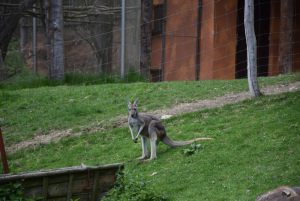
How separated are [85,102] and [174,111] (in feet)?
7.81

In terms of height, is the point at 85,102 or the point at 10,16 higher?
the point at 10,16

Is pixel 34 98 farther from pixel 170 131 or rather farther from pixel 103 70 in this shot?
pixel 170 131

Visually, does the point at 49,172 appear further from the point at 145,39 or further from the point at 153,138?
the point at 145,39

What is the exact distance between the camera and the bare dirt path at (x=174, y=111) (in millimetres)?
11414

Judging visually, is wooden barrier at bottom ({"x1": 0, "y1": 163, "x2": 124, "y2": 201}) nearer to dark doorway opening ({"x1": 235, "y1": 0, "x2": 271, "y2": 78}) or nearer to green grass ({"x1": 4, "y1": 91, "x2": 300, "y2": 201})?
green grass ({"x1": 4, "y1": 91, "x2": 300, "y2": 201})

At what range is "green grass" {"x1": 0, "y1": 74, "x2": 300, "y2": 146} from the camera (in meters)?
12.1

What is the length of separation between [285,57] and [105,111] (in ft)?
14.2

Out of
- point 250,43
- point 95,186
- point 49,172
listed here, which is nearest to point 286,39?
point 250,43

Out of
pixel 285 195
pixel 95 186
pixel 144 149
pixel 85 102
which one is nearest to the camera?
pixel 285 195

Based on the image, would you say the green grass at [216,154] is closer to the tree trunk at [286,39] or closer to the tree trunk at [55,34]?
the tree trunk at [286,39]

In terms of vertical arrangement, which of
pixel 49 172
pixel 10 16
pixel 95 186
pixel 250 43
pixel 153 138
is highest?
pixel 10 16

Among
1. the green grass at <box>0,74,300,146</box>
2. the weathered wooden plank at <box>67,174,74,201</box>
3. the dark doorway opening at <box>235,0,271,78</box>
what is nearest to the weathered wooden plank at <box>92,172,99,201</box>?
the weathered wooden plank at <box>67,174,74,201</box>

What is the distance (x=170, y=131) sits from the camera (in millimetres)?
10477

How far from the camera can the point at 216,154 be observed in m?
8.76
